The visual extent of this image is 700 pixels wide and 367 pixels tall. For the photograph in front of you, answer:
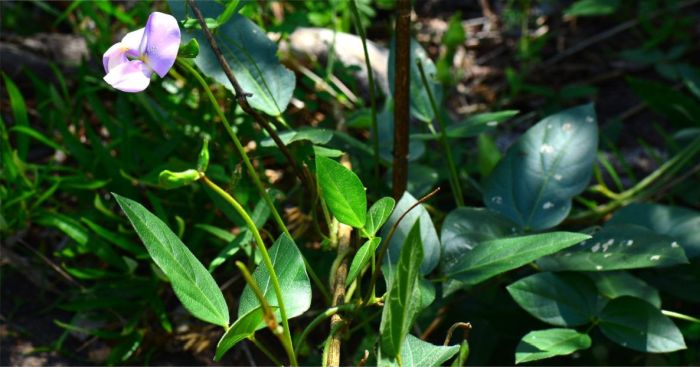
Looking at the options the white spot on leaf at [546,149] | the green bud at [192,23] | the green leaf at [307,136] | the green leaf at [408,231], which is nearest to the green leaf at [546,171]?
the white spot on leaf at [546,149]

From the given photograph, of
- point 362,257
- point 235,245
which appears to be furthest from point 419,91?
point 362,257

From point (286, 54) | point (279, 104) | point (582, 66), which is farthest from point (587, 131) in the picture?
point (582, 66)

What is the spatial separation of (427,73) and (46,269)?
0.78 m

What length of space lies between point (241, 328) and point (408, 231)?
352 mm

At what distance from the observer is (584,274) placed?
116 cm

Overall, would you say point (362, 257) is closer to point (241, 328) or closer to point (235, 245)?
point (241, 328)

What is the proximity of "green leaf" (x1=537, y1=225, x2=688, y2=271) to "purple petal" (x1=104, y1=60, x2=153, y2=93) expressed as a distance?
2.20ft

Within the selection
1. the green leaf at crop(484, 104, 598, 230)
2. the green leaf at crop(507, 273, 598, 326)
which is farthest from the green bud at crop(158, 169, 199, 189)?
the green leaf at crop(484, 104, 598, 230)

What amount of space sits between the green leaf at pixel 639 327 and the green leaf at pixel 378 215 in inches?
16.8

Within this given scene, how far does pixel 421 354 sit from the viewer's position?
2.80 feet

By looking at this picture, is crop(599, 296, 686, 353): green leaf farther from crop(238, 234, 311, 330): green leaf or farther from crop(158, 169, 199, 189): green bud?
crop(158, 169, 199, 189): green bud

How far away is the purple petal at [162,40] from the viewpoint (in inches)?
29.3

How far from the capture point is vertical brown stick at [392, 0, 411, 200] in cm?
112

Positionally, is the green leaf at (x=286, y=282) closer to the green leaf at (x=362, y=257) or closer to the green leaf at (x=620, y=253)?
the green leaf at (x=362, y=257)
